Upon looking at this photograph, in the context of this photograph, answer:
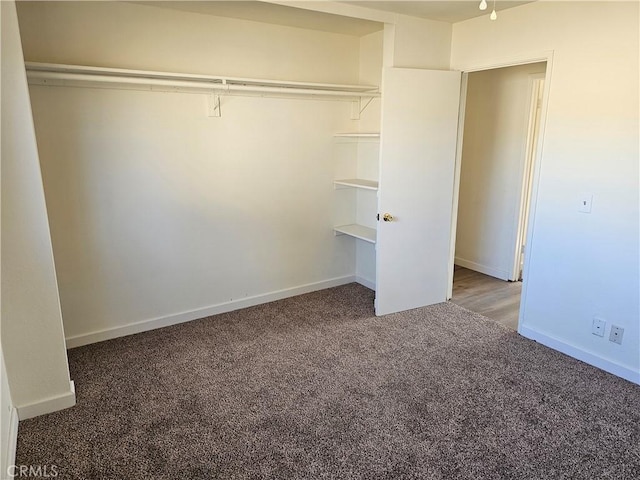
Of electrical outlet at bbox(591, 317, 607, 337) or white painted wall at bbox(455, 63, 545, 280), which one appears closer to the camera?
electrical outlet at bbox(591, 317, 607, 337)

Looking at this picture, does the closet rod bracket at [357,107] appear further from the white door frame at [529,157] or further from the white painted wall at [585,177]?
the white door frame at [529,157]

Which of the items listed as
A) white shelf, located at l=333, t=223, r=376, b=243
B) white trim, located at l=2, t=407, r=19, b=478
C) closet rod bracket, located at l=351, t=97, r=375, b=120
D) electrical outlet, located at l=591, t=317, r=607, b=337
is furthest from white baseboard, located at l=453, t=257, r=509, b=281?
white trim, located at l=2, t=407, r=19, b=478

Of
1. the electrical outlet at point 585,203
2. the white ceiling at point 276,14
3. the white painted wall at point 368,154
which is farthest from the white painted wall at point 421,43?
the electrical outlet at point 585,203

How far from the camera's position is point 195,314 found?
3.66 m

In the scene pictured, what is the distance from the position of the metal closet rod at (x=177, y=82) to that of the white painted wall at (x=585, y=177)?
1333 mm

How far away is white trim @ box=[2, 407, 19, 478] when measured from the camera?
1918 mm

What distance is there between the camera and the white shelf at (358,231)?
3.94m

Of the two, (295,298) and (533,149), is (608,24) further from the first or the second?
(295,298)

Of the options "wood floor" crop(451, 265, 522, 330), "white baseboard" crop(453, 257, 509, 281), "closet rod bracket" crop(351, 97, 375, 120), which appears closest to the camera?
"wood floor" crop(451, 265, 522, 330)

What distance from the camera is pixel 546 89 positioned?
2934 millimetres

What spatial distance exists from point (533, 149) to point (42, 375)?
14.3 feet

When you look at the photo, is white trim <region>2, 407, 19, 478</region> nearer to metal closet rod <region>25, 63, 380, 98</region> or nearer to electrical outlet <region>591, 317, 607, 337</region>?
metal closet rod <region>25, 63, 380, 98</region>

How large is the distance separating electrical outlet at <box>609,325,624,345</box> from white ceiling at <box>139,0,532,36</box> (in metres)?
2.22

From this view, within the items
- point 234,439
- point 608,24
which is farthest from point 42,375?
point 608,24
